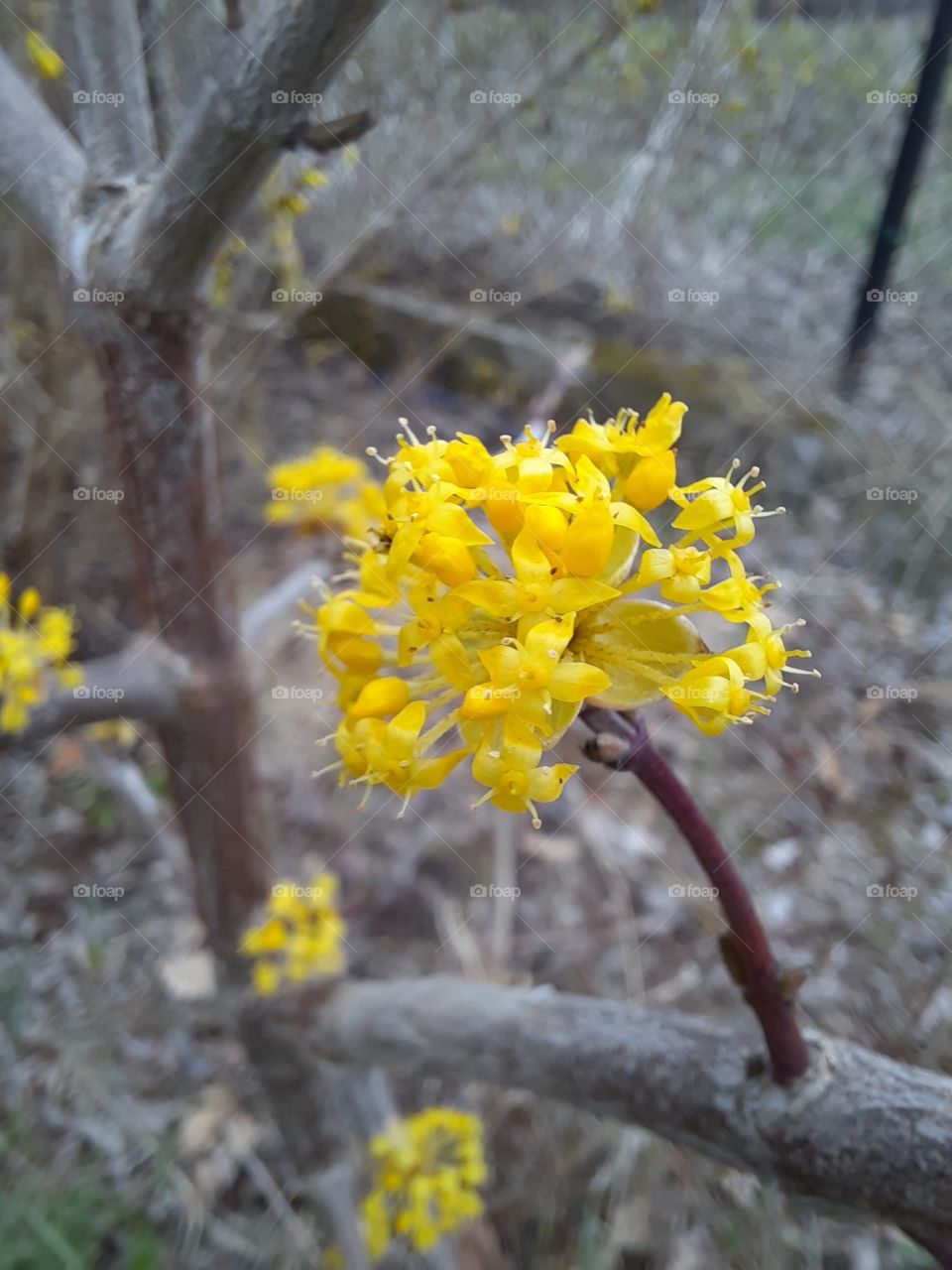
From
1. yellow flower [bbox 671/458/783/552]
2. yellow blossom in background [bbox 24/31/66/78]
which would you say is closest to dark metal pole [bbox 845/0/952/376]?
yellow blossom in background [bbox 24/31/66/78]

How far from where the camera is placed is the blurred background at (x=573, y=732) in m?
1.87

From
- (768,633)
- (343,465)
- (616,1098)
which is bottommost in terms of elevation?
(616,1098)

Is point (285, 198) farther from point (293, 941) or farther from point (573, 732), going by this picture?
point (293, 941)

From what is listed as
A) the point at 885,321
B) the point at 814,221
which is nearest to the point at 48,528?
the point at 885,321

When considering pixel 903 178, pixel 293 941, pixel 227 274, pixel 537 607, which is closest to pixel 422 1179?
pixel 293 941

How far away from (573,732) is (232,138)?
63cm

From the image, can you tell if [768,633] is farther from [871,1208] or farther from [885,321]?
[885,321]

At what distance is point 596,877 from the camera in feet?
8.25

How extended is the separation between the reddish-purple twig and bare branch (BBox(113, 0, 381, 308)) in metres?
0.60

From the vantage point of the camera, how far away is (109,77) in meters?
1.03

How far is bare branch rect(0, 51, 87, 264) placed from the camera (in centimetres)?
104

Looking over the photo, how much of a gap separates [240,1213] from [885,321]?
3833 mm

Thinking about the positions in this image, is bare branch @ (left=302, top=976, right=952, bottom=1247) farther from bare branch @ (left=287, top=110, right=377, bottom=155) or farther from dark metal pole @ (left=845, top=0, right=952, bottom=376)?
dark metal pole @ (left=845, top=0, right=952, bottom=376)

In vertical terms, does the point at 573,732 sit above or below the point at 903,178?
below
